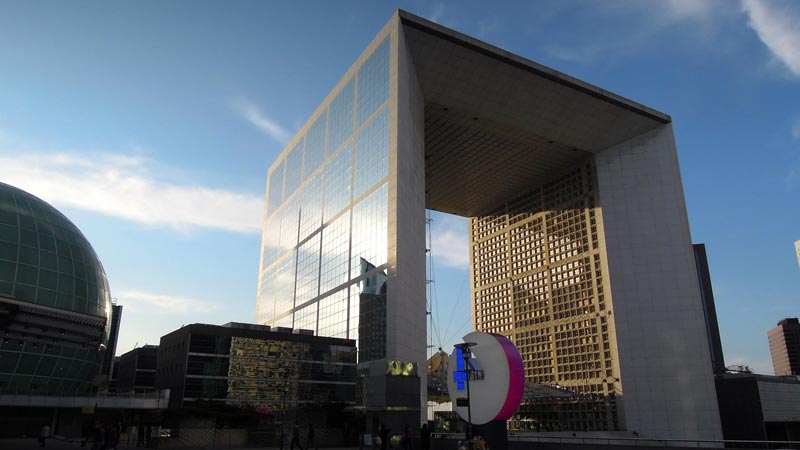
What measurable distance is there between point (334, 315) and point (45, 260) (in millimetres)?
29336

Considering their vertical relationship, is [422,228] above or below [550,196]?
below

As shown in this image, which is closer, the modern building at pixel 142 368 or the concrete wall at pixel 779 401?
the concrete wall at pixel 779 401

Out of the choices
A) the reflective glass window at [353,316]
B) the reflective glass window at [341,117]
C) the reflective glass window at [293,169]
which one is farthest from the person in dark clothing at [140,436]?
the reflective glass window at [293,169]

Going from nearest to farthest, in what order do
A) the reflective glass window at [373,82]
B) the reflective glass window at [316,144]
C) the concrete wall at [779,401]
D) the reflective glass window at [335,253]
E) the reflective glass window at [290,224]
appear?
1. the reflective glass window at [373,82]
2. the reflective glass window at [335,253]
3. the concrete wall at [779,401]
4. the reflective glass window at [316,144]
5. the reflective glass window at [290,224]

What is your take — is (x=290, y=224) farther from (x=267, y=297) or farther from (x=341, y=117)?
(x=341, y=117)

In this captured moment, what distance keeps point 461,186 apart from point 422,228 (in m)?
23.1

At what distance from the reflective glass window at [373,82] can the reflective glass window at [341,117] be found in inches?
120

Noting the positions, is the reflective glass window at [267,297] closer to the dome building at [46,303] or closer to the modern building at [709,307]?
the dome building at [46,303]

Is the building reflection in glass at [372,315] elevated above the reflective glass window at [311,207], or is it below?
below

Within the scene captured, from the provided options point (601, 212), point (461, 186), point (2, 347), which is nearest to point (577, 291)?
point (601, 212)

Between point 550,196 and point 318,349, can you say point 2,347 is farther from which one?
point 550,196

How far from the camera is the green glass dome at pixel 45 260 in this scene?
135ft

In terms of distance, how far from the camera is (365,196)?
60094 mm

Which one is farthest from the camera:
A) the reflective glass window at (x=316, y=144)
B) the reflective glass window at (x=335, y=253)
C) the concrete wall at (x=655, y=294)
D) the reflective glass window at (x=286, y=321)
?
the reflective glass window at (x=286, y=321)
